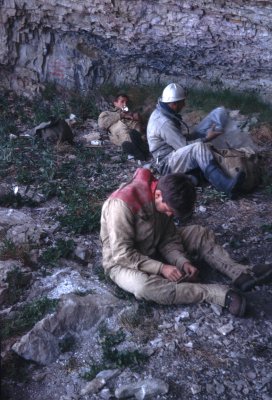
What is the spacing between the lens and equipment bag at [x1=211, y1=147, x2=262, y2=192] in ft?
21.0

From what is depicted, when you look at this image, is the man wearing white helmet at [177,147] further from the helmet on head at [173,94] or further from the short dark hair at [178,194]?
the short dark hair at [178,194]

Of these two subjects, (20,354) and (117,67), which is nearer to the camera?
(20,354)

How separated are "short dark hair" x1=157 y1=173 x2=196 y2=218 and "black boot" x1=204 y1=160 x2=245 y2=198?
2.14 meters

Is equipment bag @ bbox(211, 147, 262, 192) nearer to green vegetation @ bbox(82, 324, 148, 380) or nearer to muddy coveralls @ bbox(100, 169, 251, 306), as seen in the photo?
muddy coveralls @ bbox(100, 169, 251, 306)

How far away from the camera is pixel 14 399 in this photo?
3674 mm

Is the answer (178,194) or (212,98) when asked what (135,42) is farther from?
(178,194)

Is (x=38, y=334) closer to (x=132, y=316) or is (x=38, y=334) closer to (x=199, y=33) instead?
(x=132, y=316)

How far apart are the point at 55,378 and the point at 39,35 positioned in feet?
24.0

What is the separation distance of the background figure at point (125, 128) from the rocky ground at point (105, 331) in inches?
84.5

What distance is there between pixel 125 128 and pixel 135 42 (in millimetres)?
1782

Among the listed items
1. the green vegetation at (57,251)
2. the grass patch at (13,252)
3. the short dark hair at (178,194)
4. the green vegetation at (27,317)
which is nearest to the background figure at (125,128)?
the green vegetation at (57,251)

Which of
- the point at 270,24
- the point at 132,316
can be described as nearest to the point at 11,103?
the point at 270,24

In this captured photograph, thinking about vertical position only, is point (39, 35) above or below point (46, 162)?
above

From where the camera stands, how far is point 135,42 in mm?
9188
